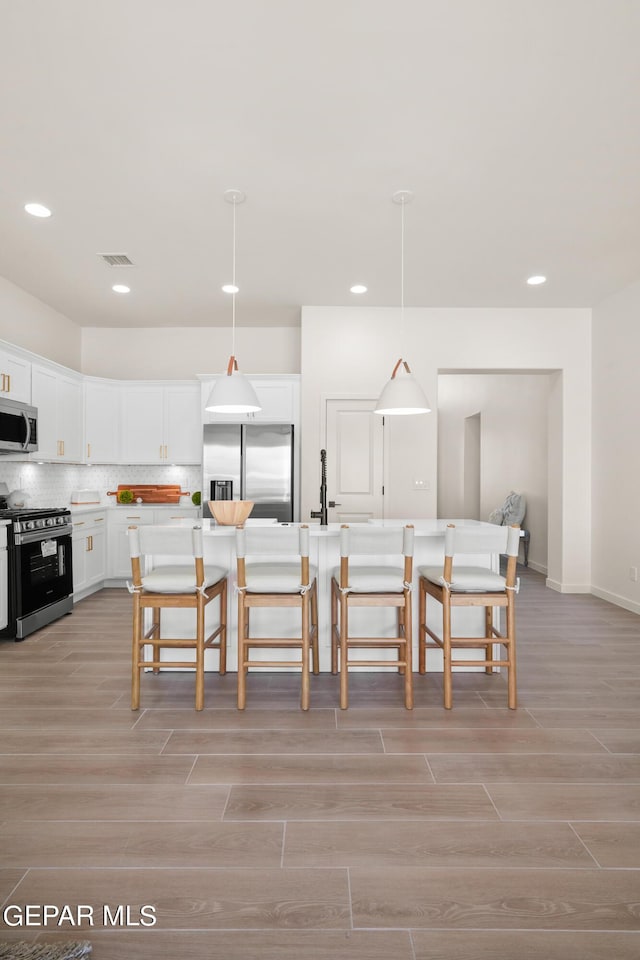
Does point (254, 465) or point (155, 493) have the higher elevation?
point (254, 465)

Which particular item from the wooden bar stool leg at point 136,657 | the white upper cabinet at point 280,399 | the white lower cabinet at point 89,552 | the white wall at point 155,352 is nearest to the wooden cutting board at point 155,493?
the white lower cabinet at point 89,552

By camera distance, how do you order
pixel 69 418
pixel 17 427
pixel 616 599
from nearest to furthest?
1. pixel 17 427
2. pixel 616 599
3. pixel 69 418

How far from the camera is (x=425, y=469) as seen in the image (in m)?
5.85

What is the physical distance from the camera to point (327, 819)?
197cm

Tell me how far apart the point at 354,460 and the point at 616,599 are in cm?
291

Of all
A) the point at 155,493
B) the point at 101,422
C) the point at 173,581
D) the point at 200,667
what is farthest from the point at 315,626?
the point at 101,422

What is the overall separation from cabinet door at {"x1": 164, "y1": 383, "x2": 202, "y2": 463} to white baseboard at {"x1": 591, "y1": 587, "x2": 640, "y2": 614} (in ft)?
14.9

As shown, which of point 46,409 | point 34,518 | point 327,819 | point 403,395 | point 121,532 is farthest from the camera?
point 121,532

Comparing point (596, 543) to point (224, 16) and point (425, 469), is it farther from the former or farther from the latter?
point (224, 16)

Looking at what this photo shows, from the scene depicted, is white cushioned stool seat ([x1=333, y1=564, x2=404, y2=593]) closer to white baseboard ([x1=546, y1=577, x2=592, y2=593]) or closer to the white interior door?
the white interior door

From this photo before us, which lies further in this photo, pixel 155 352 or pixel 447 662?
pixel 155 352

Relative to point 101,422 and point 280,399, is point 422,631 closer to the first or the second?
point 280,399

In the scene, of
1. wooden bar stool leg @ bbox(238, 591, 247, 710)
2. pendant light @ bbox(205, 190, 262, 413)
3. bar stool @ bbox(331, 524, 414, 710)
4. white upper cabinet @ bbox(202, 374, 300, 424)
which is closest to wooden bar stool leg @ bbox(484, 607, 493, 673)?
bar stool @ bbox(331, 524, 414, 710)

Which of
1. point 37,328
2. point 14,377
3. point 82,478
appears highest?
point 37,328
